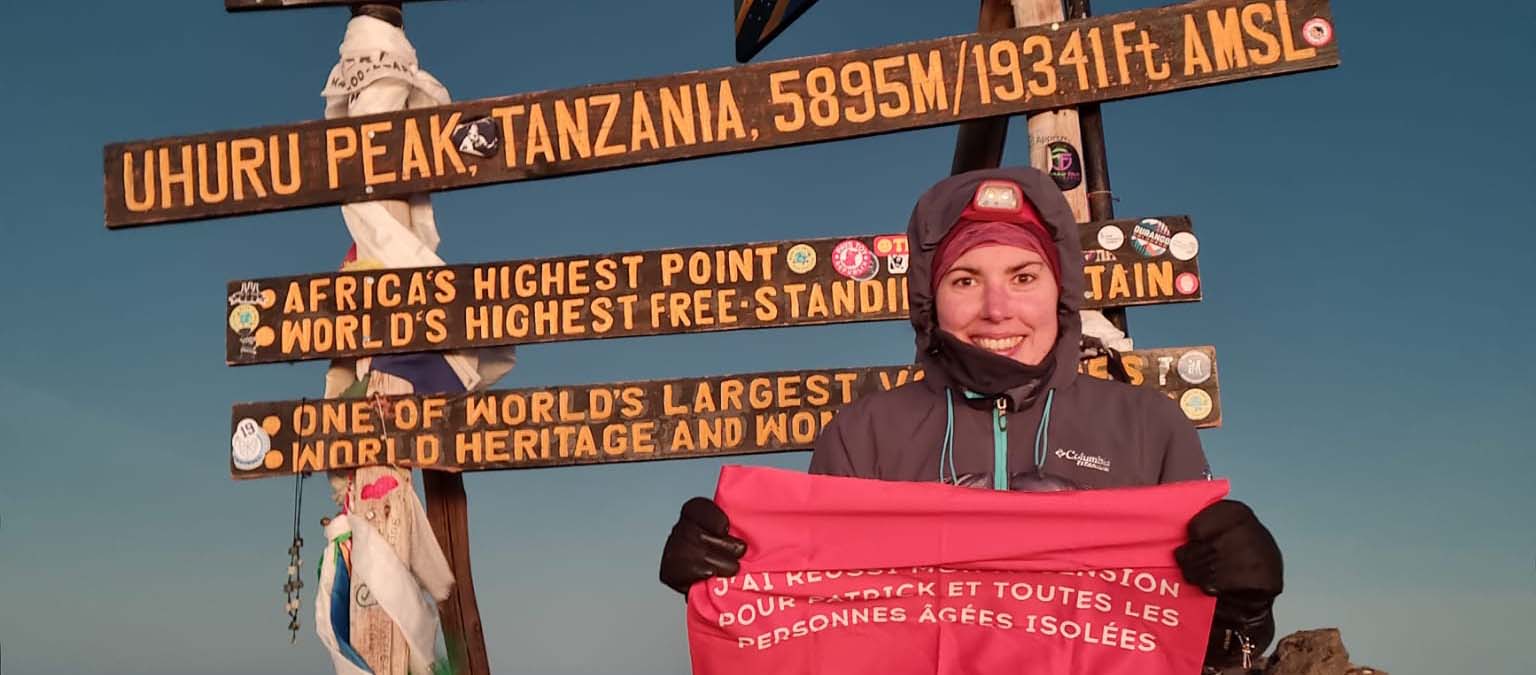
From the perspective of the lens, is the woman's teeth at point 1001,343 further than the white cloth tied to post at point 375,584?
No

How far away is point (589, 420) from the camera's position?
702cm

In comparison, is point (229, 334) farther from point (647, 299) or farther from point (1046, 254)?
point (1046, 254)

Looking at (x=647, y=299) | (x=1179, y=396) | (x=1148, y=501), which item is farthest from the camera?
(x=647, y=299)

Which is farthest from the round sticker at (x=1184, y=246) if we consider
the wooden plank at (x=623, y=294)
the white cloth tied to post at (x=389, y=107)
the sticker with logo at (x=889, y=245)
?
the white cloth tied to post at (x=389, y=107)

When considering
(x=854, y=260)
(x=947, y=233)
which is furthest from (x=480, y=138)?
(x=947, y=233)

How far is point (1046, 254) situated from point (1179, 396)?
391 centimetres

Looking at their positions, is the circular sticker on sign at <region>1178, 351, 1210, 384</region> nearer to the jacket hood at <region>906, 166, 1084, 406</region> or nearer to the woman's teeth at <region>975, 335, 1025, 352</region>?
the jacket hood at <region>906, 166, 1084, 406</region>

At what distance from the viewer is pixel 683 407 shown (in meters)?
6.92

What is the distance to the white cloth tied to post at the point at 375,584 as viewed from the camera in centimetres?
714

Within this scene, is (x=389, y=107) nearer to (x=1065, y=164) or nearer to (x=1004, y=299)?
(x=1065, y=164)

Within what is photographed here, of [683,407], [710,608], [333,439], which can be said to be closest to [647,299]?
[683,407]

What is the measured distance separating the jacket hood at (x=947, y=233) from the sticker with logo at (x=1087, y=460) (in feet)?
0.53

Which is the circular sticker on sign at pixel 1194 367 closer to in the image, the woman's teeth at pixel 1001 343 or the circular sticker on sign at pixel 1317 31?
the circular sticker on sign at pixel 1317 31

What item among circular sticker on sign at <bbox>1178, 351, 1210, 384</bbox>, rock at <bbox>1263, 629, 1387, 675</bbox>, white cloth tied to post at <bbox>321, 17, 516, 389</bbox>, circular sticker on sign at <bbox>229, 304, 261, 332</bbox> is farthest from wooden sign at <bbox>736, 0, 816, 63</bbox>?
rock at <bbox>1263, 629, 1387, 675</bbox>
